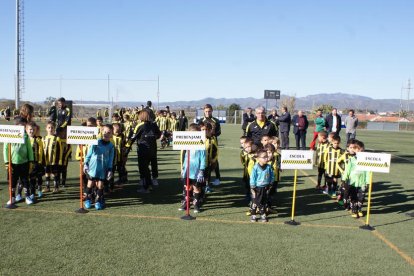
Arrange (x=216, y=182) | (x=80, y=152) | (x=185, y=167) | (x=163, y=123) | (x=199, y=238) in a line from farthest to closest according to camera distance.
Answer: (x=163, y=123)
(x=216, y=182)
(x=80, y=152)
(x=185, y=167)
(x=199, y=238)

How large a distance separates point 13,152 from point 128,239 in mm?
3215

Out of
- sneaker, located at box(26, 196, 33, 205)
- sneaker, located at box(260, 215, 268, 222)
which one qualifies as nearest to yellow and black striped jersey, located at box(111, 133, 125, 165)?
sneaker, located at box(26, 196, 33, 205)

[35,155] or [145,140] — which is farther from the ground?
[145,140]

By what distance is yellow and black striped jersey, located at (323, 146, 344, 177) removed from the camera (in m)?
8.80

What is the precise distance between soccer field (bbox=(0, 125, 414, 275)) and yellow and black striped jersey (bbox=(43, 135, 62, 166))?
2.42ft

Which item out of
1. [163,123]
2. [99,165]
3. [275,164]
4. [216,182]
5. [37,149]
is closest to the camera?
[99,165]

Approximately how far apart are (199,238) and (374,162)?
319 centimetres

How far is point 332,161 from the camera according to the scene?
886cm

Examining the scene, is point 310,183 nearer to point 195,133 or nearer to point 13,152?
point 195,133

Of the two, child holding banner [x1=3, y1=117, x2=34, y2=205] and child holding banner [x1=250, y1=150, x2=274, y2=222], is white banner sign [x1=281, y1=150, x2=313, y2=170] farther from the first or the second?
child holding banner [x1=3, y1=117, x2=34, y2=205]

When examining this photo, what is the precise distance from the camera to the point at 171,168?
12578 mm

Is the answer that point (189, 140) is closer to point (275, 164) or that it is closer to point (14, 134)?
point (275, 164)

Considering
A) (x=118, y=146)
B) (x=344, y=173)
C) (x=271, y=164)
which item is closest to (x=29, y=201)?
(x=118, y=146)

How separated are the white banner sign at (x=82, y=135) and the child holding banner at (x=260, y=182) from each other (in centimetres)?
290
